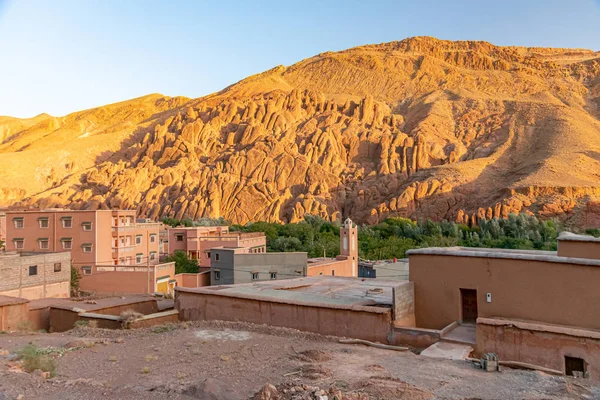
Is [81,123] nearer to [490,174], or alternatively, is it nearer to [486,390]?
[490,174]

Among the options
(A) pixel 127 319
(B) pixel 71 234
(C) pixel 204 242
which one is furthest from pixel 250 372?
(C) pixel 204 242

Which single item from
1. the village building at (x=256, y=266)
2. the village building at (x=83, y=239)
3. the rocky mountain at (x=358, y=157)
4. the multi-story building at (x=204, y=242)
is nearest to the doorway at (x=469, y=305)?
the village building at (x=256, y=266)

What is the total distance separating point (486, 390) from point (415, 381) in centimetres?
91

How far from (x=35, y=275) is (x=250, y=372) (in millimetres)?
20062

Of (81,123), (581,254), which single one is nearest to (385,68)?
(81,123)

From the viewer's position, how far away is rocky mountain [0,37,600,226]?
51.6 meters

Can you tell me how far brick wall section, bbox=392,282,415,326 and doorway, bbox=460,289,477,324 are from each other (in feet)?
3.34

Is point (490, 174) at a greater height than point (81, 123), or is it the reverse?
point (81, 123)

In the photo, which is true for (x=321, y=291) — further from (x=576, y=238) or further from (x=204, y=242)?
(x=204, y=242)

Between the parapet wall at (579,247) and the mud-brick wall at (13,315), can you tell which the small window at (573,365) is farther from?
the mud-brick wall at (13,315)

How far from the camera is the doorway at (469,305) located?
33.9 feet

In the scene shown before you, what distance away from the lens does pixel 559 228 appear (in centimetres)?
4041

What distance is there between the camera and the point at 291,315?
439 inches

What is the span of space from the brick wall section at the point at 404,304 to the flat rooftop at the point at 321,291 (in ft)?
0.49
